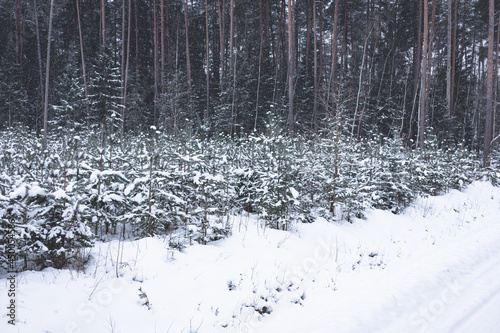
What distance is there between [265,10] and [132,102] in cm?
1530

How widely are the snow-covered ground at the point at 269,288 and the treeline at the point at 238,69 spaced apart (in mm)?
11908

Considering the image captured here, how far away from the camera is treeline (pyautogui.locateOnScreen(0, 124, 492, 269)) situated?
12.0 ft

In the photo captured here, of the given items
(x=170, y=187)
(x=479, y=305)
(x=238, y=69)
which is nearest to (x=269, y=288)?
(x=170, y=187)

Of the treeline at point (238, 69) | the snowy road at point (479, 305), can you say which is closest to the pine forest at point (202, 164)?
the treeline at point (238, 69)

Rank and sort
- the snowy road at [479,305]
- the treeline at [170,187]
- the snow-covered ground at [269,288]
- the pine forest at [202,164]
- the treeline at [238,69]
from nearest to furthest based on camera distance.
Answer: the snow-covered ground at [269,288] < the snowy road at [479,305] < the treeline at [170,187] < the pine forest at [202,164] < the treeline at [238,69]

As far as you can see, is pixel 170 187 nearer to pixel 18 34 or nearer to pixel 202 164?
pixel 202 164

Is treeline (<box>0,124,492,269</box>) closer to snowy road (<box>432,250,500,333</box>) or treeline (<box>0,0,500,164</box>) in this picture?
snowy road (<box>432,250,500,333</box>)

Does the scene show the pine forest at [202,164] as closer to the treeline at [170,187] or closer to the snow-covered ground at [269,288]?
the treeline at [170,187]

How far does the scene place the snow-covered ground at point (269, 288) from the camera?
10.3ft

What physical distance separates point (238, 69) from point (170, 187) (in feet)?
59.1

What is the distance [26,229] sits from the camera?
3469 mm

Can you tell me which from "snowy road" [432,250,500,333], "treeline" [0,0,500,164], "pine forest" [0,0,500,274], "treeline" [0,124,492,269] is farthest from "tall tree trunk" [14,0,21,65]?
"snowy road" [432,250,500,333]

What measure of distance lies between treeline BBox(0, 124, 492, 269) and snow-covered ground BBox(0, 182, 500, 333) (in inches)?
15.4

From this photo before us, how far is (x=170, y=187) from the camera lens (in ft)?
16.5
